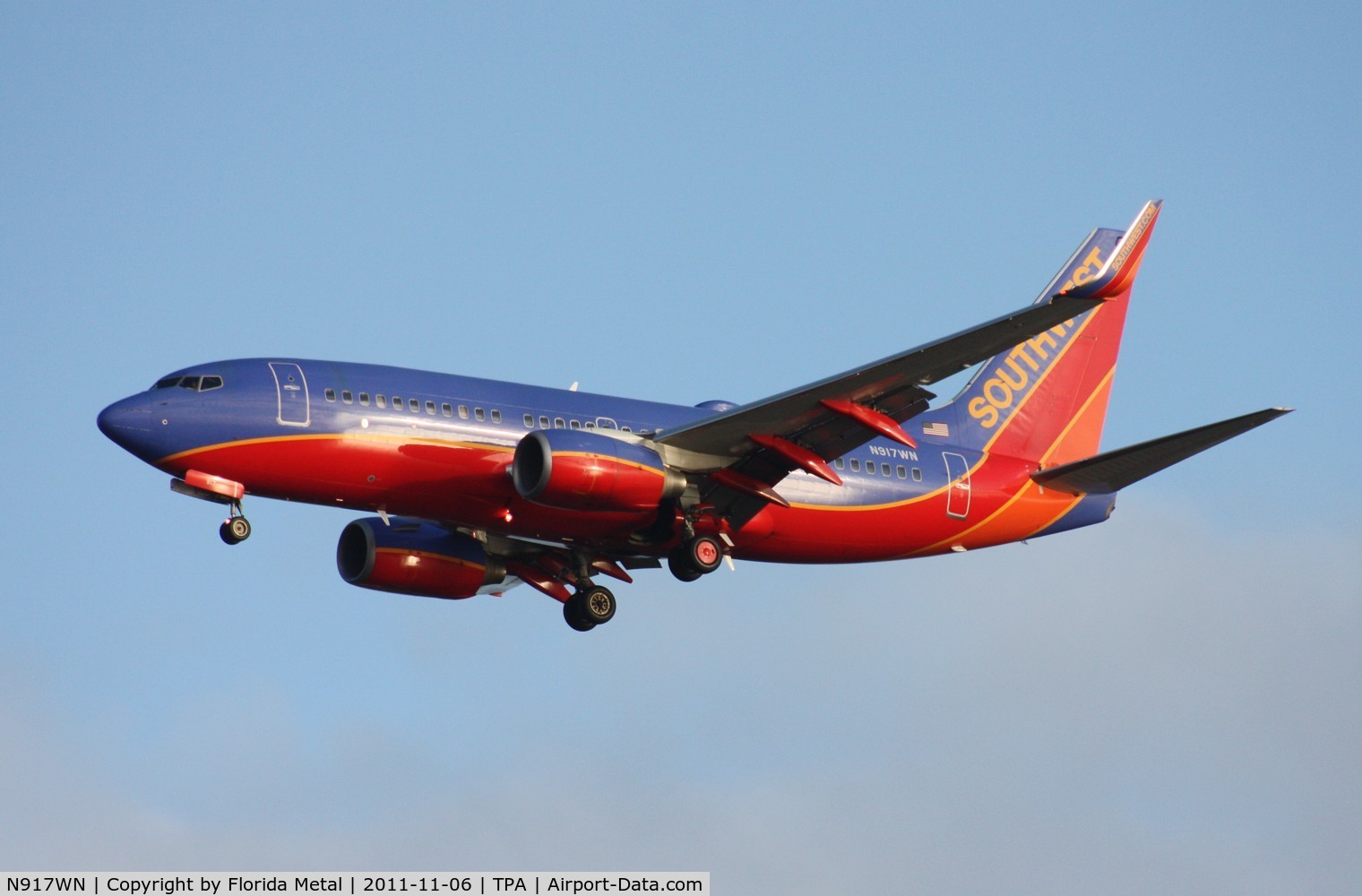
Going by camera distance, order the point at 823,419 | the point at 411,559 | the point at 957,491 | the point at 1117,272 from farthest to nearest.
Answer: the point at 957,491
the point at 411,559
the point at 823,419
the point at 1117,272

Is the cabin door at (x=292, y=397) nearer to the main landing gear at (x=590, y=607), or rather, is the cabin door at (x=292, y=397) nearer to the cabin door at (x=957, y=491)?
the main landing gear at (x=590, y=607)

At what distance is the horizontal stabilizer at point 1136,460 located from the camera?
39500 millimetres

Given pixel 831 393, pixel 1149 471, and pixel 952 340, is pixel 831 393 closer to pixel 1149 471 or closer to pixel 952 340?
pixel 952 340

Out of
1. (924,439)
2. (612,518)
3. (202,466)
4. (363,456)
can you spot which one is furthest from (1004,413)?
(202,466)

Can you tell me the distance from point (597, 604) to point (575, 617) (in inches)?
25.9

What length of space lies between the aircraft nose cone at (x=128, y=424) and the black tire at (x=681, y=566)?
11.2 meters

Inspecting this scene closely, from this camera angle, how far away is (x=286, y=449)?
3878 cm

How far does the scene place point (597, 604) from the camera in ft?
147

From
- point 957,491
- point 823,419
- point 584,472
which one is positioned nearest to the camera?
point 584,472

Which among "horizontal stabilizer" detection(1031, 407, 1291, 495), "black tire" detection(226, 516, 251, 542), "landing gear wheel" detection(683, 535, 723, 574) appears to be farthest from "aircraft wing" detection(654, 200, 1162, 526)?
"black tire" detection(226, 516, 251, 542)

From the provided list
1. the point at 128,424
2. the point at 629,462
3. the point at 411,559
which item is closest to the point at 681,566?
the point at 629,462

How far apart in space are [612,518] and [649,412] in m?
2.98

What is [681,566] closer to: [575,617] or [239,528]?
[575,617]

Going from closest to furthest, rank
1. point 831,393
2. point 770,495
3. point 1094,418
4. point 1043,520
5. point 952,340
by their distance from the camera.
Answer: point 952,340 < point 831,393 < point 770,495 < point 1043,520 < point 1094,418
